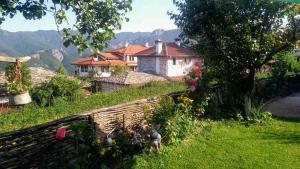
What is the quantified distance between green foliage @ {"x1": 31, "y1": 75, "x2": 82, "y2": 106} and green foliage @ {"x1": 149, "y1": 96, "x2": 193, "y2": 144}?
22255mm

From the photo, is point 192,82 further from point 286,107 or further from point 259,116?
point 286,107

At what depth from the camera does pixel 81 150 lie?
26.6 ft

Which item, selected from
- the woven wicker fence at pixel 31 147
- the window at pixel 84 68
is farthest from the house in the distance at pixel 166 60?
the woven wicker fence at pixel 31 147

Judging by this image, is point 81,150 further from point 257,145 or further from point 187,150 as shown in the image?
point 257,145

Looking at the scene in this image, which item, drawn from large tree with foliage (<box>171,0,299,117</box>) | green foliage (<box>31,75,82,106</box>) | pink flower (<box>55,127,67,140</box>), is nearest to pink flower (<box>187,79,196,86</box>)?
large tree with foliage (<box>171,0,299,117</box>)

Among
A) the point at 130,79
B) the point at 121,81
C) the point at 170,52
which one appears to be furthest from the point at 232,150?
the point at 170,52

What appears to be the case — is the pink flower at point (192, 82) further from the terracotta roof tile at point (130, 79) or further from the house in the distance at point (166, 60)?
the house in the distance at point (166, 60)

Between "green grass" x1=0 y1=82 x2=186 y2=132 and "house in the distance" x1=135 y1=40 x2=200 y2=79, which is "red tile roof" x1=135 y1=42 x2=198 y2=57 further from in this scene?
"green grass" x1=0 y1=82 x2=186 y2=132

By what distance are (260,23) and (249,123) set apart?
3398 millimetres

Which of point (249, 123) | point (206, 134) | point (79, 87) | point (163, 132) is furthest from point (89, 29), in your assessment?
point (79, 87)

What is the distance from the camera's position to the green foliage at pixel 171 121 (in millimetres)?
9250

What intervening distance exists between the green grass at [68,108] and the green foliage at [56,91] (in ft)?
4.90

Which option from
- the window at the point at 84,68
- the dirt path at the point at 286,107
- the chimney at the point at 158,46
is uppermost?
the chimney at the point at 158,46

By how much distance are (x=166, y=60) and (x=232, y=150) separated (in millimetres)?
50272
